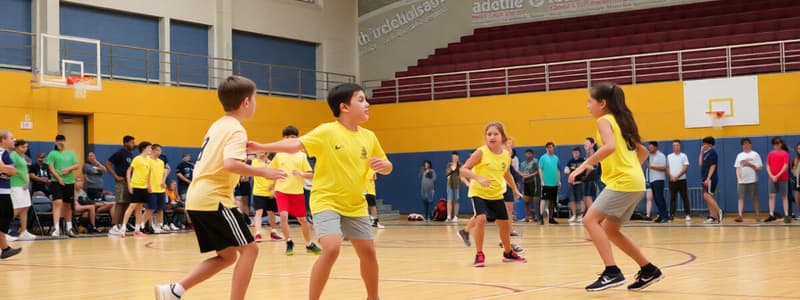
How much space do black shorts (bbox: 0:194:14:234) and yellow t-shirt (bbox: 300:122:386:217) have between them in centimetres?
709

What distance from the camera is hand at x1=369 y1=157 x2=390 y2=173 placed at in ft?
19.5

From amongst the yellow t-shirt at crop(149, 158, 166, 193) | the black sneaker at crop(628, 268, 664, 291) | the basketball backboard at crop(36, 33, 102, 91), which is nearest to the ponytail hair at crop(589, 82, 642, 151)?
the black sneaker at crop(628, 268, 664, 291)

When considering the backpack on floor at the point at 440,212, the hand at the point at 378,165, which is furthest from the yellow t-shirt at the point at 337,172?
the backpack on floor at the point at 440,212

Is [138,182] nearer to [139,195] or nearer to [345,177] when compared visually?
[139,195]

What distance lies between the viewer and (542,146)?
25359 mm

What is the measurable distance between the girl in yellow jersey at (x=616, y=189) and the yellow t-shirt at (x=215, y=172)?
2.95 m

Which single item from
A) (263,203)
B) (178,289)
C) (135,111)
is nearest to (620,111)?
(178,289)

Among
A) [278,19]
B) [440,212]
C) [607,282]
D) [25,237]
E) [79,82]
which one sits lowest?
[440,212]

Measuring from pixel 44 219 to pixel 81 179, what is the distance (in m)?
1.71

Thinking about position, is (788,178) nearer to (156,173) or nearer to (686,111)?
(686,111)

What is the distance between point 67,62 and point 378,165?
16.5m

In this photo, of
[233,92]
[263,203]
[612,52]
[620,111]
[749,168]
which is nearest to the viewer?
[233,92]

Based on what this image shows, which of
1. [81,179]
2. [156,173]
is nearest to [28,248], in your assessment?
[156,173]

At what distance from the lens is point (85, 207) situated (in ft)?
63.9
